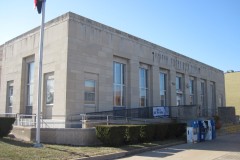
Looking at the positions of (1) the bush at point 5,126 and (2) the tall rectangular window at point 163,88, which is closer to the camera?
(1) the bush at point 5,126

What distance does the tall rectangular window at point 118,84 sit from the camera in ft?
89.0

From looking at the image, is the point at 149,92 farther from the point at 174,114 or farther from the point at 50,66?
the point at 50,66

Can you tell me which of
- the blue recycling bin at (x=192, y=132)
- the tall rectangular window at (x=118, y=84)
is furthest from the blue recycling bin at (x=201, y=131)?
the tall rectangular window at (x=118, y=84)

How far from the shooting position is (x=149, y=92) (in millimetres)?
31531

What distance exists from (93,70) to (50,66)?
3438mm

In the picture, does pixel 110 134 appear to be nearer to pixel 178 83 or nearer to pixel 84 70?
pixel 84 70

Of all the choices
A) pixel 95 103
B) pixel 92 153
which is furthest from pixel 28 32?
pixel 92 153

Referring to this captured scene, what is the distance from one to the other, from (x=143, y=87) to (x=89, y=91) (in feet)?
27.6

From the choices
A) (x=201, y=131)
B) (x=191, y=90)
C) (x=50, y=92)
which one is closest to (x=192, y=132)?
(x=201, y=131)

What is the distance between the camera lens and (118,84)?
2769 centimetres

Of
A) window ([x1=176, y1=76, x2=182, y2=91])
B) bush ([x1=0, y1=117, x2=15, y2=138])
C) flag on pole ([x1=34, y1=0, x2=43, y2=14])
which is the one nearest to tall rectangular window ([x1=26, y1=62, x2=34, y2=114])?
bush ([x1=0, y1=117, x2=15, y2=138])

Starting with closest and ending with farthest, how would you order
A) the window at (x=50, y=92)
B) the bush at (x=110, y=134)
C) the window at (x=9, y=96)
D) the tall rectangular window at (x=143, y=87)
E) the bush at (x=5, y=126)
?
the bush at (x=110, y=134)
the bush at (x=5, y=126)
the window at (x=50, y=92)
the window at (x=9, y=96)
the tall rectangular window at (x=143, y=87)

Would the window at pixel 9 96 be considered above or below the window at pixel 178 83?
below

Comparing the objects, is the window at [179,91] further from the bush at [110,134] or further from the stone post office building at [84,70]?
the bush at [110,134]
